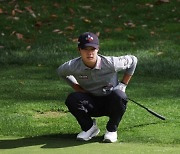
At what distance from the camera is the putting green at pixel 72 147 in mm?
4207

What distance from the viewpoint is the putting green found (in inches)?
166

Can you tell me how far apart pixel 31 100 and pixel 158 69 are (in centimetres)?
225

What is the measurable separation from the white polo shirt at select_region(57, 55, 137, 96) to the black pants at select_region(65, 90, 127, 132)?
3.1 inches

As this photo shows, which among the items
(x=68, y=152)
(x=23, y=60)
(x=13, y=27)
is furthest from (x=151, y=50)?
(x=68, y=152)

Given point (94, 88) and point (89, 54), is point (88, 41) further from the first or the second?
point (94, 88)

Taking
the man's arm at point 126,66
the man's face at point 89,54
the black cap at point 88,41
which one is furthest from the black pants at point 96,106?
the black cap at point 88,41

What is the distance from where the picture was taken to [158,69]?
756 centimetres

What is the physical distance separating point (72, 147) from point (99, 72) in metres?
0.67

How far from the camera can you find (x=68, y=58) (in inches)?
323

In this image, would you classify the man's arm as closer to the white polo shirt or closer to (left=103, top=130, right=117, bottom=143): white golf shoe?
the white polo shirt

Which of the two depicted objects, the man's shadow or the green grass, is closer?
the man's shadow

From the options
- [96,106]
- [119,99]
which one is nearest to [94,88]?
[96,106]

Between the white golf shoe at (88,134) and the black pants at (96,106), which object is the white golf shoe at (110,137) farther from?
the white golf shoe at (88,134)

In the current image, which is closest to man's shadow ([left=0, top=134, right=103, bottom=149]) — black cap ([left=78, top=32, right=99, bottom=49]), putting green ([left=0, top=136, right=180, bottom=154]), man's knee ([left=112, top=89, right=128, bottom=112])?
putting green ([left=0, top=136, right=180, bottom=154])
